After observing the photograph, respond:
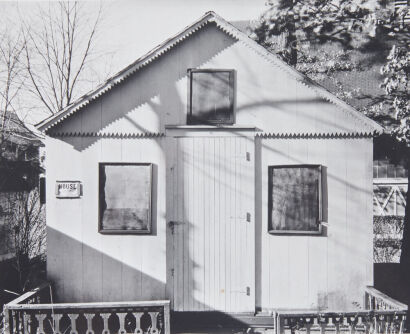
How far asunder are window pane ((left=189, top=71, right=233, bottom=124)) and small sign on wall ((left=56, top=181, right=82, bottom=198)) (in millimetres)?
2492

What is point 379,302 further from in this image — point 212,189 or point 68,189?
point 68,189

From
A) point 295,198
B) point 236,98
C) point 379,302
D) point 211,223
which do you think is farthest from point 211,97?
point 379,302

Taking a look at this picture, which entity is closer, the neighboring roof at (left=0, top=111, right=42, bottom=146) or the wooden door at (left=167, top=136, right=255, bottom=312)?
A: the wooden door at (left=167, top=136, right=255, bottom=312)

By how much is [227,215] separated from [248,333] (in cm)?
215

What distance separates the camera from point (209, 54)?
7301 millimetres

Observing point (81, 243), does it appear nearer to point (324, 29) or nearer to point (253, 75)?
point (253, 75)

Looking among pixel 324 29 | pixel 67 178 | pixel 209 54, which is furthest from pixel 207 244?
pixel 324 29

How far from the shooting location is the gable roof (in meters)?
7.11

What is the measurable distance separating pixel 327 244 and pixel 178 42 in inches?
185

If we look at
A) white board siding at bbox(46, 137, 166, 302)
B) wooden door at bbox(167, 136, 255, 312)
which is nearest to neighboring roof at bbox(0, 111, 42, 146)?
white board siding at bbox(46, 137, 166, 302)

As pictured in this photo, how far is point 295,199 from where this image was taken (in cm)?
733

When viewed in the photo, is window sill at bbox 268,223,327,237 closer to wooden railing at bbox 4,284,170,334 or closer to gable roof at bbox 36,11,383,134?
gable roof at bbox 36,11,383,134

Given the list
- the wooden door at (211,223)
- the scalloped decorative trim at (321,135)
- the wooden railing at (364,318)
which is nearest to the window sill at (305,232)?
the wooden door at (211,223)

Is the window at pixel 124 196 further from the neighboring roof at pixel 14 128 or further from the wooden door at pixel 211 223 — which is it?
the neighboring roof at pixel 14 128
